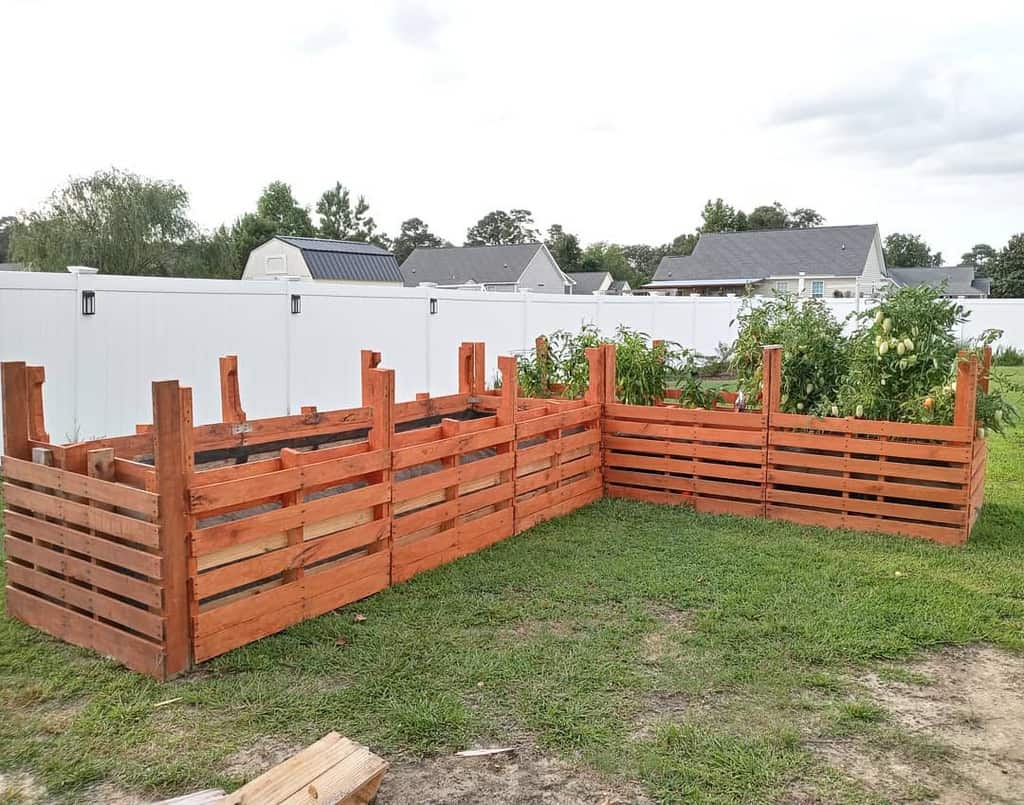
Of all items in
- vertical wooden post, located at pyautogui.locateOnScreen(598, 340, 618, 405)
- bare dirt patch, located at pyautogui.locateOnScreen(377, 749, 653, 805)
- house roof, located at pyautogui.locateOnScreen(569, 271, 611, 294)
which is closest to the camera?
bare dirt patch, located at pyautogui.locateOnScreen(377, 749, 653, 805)

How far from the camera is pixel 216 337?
9164mm

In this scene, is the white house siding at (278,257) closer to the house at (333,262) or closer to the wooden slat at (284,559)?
the house at (333,262)

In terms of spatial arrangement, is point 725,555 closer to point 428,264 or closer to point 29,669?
point 29,669

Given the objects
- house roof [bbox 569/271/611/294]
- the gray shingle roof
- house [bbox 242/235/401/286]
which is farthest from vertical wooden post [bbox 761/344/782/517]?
house roof [bbox 569/271/611/294]

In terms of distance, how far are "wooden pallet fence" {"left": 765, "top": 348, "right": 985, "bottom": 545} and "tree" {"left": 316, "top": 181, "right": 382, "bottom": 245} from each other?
2495 inches

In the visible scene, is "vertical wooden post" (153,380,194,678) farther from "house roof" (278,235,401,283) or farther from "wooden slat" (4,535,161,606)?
"house roof" (278,235,401,283)

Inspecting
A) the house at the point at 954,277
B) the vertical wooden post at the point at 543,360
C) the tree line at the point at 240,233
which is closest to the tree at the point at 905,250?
the tree line at the point at 240,233

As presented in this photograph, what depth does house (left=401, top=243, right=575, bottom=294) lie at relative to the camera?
4319cm

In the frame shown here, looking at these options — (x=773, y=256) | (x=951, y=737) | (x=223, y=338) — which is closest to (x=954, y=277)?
(x=773, y=256)

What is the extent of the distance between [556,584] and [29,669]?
8.87ft

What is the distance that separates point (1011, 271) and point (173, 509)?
55.5 metres

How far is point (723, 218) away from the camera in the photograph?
59219mm

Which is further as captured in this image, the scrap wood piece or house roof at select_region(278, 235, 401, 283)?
house roof at select_region(278, 235, 401, 283)

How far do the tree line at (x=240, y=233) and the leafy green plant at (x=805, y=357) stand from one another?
28581 millimetres
